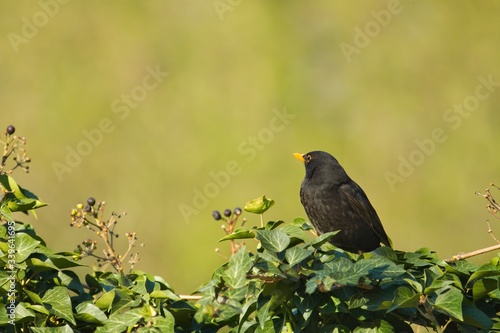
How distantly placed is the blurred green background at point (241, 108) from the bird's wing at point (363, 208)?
69.2 inches

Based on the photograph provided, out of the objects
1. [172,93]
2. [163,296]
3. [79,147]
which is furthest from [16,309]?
[172,93]

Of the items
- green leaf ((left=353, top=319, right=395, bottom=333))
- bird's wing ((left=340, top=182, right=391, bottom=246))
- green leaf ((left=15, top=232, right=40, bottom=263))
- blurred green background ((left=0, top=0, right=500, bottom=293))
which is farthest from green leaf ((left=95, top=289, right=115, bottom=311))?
blurred green background ((left=0, top=0, right=500, bottom=293))

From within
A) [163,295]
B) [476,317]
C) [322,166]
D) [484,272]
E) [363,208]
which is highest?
[322,166]

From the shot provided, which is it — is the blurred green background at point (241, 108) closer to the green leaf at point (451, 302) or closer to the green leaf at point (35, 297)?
the green leaf at point (35, 297)

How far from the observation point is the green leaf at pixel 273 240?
1.78m

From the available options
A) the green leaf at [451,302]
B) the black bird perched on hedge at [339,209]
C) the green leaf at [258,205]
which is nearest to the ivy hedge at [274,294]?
the green leaf at [451,302]

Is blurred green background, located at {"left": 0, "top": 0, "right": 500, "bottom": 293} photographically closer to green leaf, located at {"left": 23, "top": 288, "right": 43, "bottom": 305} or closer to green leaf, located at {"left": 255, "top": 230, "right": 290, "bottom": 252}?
green leaf, located at {"left": 23, "top": 288, "right": 43, "bottom": 305}

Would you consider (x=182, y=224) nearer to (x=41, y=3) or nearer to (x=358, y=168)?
(x=358, y=168)

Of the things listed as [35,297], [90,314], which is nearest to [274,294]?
[90,314]

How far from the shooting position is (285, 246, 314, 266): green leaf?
173 cm

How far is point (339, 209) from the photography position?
3922 mm

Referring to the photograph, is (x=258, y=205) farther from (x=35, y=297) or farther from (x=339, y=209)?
(x=339, y=209)

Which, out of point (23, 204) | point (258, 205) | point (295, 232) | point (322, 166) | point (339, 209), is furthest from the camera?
point (322, 166)

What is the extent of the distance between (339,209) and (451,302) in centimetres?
222
